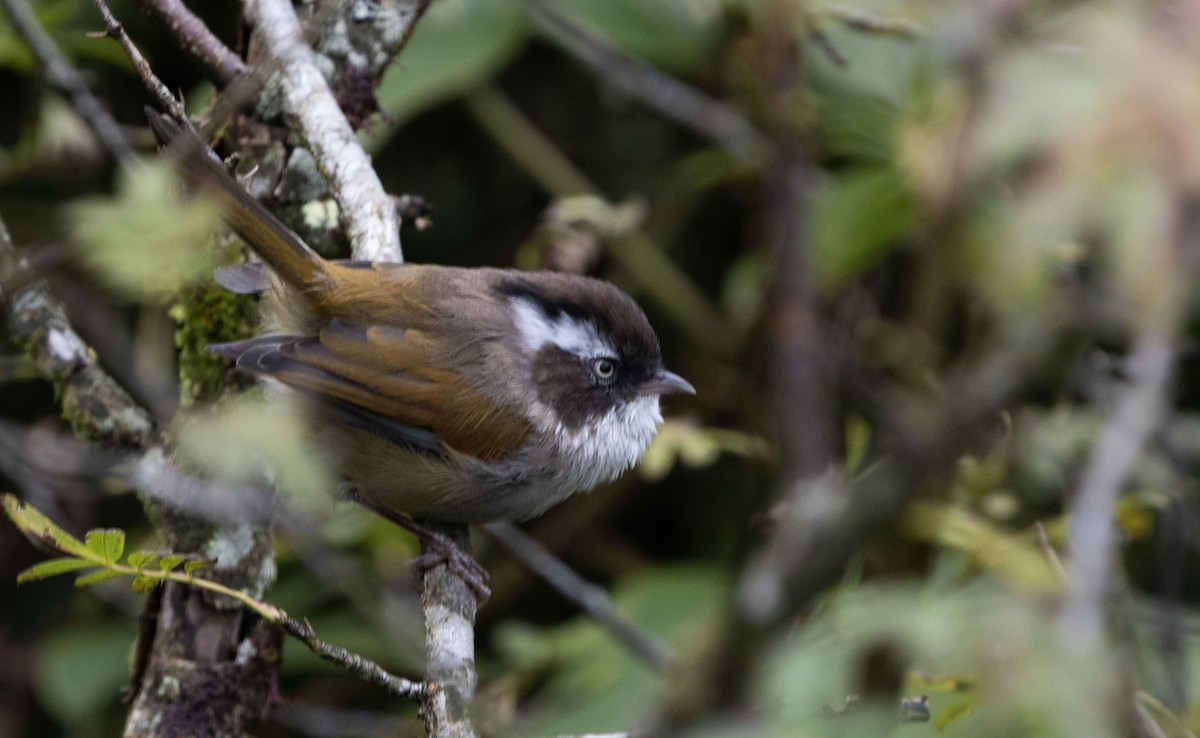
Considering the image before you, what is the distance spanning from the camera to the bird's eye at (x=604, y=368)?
3.62 metres

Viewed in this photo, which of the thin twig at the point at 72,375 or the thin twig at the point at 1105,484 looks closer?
the thin twig at the point at 1105,484

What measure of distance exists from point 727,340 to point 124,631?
283 cm

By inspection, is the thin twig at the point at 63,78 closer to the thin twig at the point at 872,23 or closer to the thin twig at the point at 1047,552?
the thin twig at the point at 872,23

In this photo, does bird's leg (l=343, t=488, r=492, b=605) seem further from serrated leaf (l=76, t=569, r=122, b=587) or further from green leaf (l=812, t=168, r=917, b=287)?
green leaf (l=812, t=168, r=917, b=287)

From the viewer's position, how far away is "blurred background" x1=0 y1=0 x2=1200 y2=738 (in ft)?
6.65

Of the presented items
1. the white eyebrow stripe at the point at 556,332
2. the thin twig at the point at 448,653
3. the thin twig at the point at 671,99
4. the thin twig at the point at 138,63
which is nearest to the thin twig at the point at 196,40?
the thin twig at the point at 138,63

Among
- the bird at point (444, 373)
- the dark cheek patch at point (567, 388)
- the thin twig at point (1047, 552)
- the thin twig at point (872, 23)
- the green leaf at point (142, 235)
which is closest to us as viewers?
the green leaf at point (142, 235)

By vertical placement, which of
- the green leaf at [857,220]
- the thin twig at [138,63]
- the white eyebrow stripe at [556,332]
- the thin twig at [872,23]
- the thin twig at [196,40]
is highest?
the thin twig at [138,63]

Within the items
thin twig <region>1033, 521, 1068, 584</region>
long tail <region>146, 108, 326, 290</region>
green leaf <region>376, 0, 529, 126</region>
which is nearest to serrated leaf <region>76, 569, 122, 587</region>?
long tail <region>146, 108, 326, 290</region>

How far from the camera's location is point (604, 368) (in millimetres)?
3641

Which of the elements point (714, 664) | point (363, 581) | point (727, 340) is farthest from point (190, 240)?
point (727, 340)

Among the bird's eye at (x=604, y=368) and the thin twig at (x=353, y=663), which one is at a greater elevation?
the thin twig at (x=353, y=663)

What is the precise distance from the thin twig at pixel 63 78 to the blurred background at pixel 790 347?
313 mm

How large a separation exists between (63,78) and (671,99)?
2580 millimetres
